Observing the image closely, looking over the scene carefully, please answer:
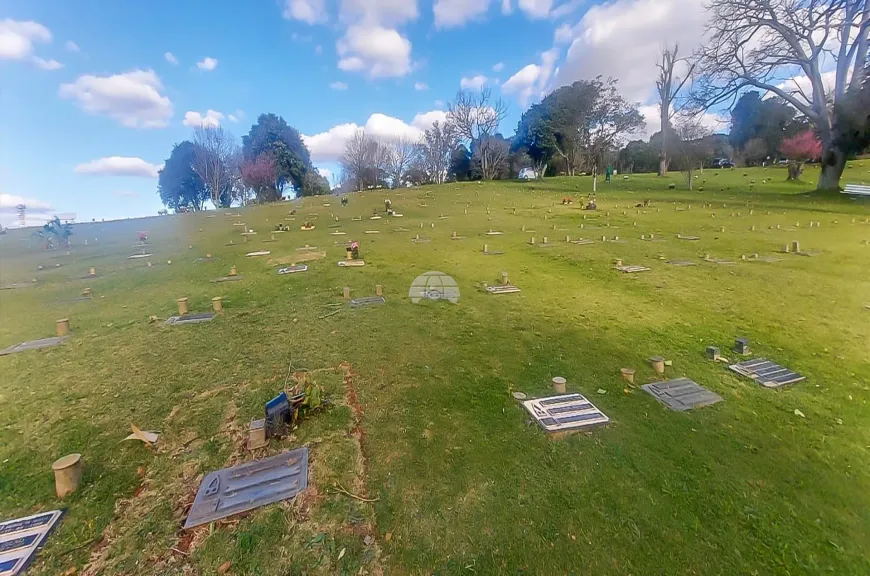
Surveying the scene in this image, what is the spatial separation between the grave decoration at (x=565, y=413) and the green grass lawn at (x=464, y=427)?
0.11 meters

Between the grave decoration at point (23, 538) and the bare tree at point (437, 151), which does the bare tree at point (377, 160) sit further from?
the grave decoration at point (23, 538)

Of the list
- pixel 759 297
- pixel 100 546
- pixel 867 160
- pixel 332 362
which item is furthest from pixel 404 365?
pixel 867 160

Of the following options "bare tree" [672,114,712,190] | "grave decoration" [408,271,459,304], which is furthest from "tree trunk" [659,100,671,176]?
"grave decoration" [408,271,459,304]

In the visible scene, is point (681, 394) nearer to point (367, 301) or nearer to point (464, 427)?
point (464, 427)

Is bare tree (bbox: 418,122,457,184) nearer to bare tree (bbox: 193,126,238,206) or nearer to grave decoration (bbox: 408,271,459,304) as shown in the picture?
bare tree (bbox: 193,126,238,206)

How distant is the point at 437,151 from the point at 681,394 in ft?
151

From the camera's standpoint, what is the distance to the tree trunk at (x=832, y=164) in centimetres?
1596

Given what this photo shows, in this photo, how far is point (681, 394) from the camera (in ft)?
9.92

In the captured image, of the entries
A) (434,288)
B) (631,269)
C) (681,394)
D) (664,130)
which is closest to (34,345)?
(434,288)

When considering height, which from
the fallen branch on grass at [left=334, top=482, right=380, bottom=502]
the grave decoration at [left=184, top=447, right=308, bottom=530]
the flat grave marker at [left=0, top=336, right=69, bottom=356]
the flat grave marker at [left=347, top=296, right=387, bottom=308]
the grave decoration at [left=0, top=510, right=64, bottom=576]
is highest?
the flat grave marker at [left=0, top=336, right=69, bottom=356]

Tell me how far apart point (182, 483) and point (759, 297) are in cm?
686

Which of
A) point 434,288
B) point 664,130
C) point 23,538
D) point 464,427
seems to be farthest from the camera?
point 664,130

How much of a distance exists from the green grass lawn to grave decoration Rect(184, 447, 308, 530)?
0.06 metres

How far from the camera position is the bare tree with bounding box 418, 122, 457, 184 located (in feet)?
144
